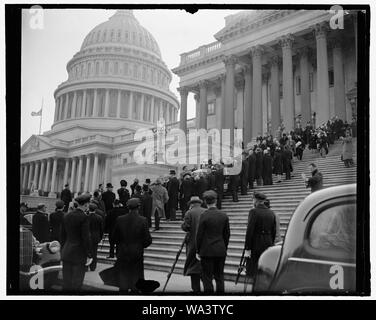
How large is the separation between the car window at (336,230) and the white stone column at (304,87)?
1788 cm

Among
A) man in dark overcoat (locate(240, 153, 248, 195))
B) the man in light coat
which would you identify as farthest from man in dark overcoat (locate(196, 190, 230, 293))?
man in dark overcoat (locate(240, 153, 248, 195))

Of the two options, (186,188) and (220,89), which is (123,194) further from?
(220,89)

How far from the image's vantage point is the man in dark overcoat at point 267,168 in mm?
14336

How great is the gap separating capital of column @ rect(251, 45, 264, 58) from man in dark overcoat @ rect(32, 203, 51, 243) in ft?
67.9

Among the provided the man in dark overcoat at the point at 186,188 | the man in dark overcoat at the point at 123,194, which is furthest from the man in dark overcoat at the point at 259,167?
the man in dark overcoat at the point at 123,194

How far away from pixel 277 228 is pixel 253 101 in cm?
1966

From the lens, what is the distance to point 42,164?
10523 millimetres

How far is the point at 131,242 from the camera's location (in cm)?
754

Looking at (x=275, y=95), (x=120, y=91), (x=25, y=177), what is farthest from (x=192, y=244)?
(x=120, y=91)

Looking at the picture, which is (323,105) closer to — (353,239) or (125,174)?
(125,174)

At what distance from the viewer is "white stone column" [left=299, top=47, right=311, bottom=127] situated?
941 inches

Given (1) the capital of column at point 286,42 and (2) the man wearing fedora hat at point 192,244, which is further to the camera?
(1) the capital of column at point 286,42

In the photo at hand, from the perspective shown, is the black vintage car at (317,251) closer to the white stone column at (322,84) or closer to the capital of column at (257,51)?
the white stone column at (322,84)

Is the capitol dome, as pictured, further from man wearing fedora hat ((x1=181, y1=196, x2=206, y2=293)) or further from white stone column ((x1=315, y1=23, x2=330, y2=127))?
man wearing fedora hat ((x1=181, y1=196, x2=206, y2=293))
